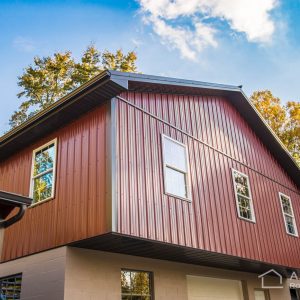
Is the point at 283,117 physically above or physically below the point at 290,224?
above

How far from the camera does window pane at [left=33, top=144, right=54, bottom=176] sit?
31.1 feet

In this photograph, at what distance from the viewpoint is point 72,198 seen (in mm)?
8156

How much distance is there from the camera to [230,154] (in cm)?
1209

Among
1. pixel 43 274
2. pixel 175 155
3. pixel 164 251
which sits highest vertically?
pixel 175 155

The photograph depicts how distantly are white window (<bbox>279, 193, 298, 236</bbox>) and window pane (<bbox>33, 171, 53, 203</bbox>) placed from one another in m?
8.64

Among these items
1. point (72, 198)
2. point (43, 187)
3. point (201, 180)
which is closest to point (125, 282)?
point (72, 198)

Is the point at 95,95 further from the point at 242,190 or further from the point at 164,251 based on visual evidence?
the point at 242,190

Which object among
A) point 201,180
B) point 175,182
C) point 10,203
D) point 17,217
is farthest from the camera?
point 201,180

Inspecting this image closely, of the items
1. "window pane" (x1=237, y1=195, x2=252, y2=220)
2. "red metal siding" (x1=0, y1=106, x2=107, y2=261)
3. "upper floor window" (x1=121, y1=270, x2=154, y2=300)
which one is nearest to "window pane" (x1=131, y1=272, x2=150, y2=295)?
"upper floor window" (x1=121, y1=270, x2=154, y2=300)

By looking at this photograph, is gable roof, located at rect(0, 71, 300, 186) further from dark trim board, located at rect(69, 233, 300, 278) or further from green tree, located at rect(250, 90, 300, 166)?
green tree, located at rect(250, 90, 300, 166)

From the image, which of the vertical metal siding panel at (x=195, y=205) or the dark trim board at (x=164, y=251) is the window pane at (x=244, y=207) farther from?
the vertical metal siding panel at (x=195, y=205)

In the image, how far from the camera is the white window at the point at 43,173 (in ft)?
29.9

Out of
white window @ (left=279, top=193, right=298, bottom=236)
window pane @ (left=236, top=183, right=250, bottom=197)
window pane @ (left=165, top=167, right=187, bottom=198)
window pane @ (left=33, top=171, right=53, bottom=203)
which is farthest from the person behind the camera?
white window @ (left=279, top=193, right=298, bottom=236)

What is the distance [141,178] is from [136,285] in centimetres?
261
